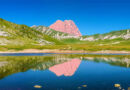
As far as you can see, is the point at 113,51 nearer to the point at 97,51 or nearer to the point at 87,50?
the point at 97,51

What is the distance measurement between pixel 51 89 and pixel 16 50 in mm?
133357

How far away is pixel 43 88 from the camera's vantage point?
27.0 metres

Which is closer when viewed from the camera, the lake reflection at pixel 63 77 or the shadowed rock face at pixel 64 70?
the lake reflection at pixel 63 77

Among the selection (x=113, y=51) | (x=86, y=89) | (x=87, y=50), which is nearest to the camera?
(x=86, y=89)

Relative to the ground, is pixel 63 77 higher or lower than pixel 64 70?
lower

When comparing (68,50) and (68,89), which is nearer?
(68,89)

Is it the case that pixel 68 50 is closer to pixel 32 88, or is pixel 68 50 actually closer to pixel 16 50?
pixel 16 50

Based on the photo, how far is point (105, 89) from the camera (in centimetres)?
2639

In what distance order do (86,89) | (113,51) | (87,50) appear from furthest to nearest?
(87,50) → (113,51) → (86,89)

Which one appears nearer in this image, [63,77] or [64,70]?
[63,77]

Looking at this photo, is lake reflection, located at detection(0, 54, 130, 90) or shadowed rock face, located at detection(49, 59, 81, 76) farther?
shadowed rock face, located at detection(49, 59, 81, 76)

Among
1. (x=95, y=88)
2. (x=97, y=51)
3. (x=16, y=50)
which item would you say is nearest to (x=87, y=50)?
(x=97, y=51)

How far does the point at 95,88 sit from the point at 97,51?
4965 inches

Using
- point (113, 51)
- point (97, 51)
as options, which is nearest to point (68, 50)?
point (97, 51)
